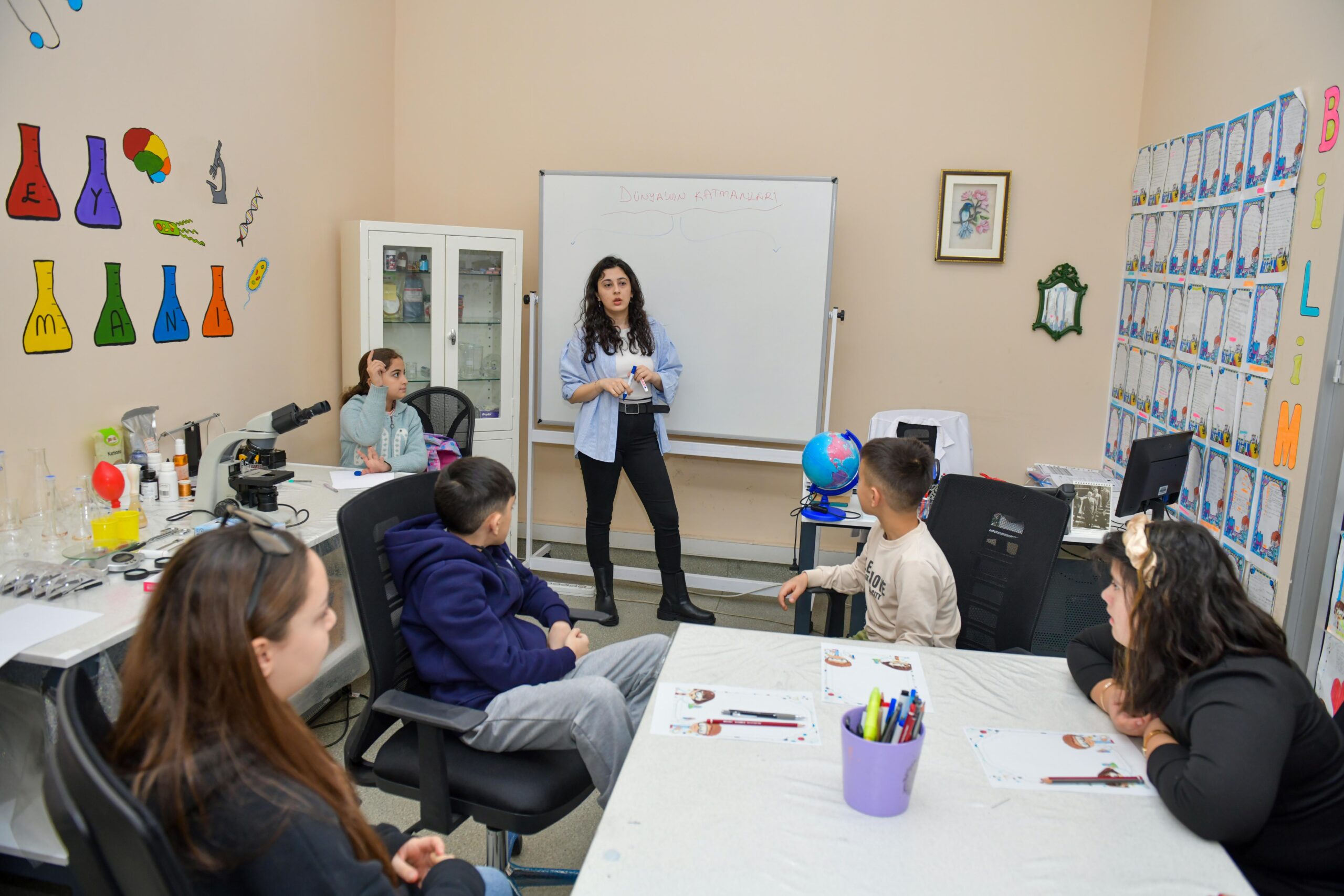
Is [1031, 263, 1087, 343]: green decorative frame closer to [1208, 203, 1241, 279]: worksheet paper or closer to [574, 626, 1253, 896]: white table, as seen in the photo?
[1208, 203, 1241, 279]: worksheet paper

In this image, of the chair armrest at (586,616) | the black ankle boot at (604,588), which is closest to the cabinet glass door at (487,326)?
the black ankle boot at (604,588)

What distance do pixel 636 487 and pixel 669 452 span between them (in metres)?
0.57

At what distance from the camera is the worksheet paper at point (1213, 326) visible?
10.1 ft

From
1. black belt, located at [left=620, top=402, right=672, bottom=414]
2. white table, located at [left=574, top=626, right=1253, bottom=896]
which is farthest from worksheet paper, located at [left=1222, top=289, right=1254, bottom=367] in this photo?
black belt, located at [left=620, top=402, right=672, bottom=414]

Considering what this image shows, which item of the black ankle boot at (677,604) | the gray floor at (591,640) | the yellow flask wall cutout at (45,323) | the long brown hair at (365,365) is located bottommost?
the gray floor at (591,640)

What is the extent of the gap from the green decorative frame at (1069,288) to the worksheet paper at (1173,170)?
0.54 m

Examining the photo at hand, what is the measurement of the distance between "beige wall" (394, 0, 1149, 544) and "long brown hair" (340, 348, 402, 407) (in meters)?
1.39

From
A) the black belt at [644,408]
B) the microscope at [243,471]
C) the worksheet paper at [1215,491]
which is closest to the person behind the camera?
the microscope at [243,471]

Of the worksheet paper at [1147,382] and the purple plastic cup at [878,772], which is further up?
the worksheet paper at [1147,382]

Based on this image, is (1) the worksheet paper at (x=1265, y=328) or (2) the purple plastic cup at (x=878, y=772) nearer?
(2) the purple plastic cup at (x=878, y=772)

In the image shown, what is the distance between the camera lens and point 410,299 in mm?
4043

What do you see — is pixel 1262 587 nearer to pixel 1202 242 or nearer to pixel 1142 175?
pixel 1202 242

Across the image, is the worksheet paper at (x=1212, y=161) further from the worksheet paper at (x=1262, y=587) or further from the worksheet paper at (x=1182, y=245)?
the worksheet paper at (x=1262, y=587)

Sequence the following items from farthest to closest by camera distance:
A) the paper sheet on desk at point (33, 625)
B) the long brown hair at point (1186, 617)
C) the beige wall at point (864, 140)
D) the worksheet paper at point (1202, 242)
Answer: the beige wall at point (864, 140), the worksheet paper at point (1202, 242), the paper sheet on desk at point (33, 625), the long brown hair at point (1186, 617)
